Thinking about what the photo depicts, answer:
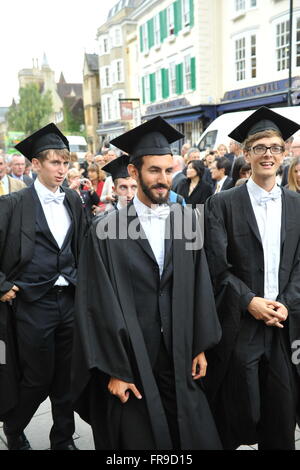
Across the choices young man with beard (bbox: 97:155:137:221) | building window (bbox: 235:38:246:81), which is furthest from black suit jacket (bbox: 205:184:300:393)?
building window (bbox: 235:38:246:81)

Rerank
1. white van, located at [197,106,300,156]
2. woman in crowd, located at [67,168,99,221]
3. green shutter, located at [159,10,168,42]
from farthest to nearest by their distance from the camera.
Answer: green shutter, located at [159,10,168,42] → white van, located at [197,106,300,156] → woman in crowd, located at [67,168,99,221]

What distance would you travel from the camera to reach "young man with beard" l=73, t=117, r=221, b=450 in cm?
232

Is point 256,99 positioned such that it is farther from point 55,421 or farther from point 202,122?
point 55,421

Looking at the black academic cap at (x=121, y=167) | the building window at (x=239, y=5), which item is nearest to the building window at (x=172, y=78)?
the building window at (x=239, y=5)

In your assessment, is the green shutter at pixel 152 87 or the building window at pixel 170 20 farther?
the green shutter at pixel 152 87

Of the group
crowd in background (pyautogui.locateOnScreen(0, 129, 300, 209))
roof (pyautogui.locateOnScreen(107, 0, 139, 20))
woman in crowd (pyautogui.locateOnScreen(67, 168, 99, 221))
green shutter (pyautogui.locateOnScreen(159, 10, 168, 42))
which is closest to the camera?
crowd in background (pyautogui.locateOnScreen(0, 129, 300, 209))

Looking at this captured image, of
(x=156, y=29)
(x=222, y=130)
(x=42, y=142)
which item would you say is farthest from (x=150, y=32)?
(x=42, y=142)

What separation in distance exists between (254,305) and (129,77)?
35.1 meters

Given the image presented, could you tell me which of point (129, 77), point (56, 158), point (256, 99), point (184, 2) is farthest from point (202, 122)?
point (56, 158)

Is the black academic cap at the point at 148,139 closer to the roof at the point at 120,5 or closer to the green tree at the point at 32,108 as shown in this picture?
the roof at the point at 120,5

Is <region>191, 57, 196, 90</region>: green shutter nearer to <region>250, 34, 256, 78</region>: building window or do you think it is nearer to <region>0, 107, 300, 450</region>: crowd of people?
<region>250, 34, 256, 78</region>: building window

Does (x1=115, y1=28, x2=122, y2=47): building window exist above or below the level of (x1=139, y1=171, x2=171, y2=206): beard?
above

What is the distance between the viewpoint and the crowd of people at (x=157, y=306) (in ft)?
7.73

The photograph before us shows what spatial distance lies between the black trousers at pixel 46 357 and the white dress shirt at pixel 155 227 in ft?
3.15
